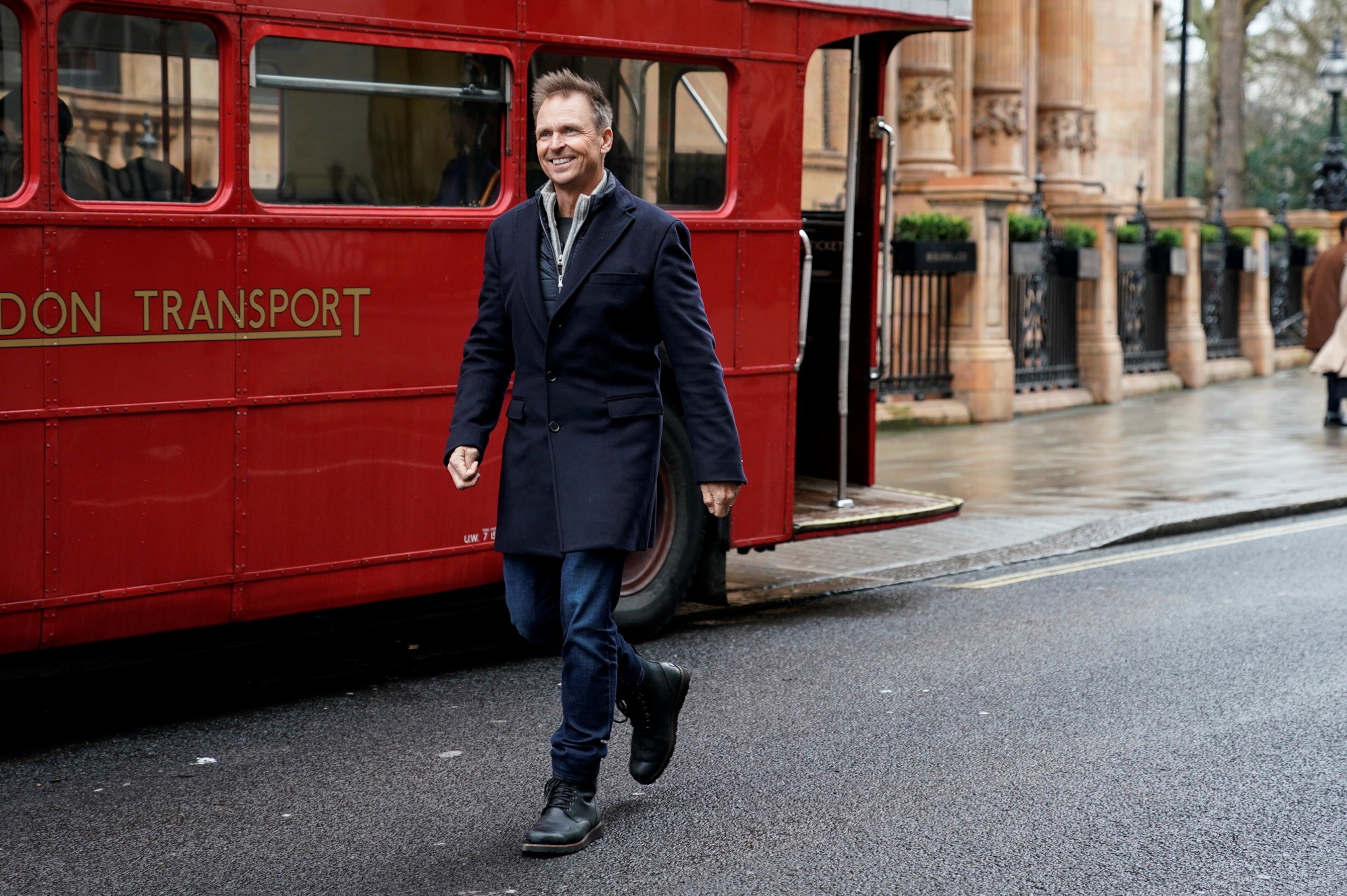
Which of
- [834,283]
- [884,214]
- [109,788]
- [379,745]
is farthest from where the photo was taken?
[834,283]

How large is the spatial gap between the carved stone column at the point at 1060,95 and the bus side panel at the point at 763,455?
683 inches

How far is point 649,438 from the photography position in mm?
4680

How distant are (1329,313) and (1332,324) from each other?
109 millimetres

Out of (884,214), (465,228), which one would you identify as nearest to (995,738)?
(465,228)

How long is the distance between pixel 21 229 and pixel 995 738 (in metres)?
3.51

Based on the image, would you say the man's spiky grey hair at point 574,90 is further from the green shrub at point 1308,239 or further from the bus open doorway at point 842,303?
the green shrub at point 1308,239

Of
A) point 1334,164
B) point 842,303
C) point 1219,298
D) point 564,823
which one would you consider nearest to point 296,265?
point 564,823

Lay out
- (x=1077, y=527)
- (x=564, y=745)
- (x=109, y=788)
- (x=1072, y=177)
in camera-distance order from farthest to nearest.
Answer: (x=1072, y=177) → (x=1077, y=527) → (x=109, y=788) → (x=564, y=745)

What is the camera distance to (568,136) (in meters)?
4.52

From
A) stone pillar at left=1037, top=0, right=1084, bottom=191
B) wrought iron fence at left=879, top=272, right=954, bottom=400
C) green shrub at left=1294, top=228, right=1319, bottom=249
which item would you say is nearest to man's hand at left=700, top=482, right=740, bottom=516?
wrought iron fence at left=879, top=272, right=954, bottom=400

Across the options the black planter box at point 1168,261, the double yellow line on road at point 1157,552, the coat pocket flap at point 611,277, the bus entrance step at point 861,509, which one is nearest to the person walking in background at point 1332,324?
the black planter box at point 1168,261

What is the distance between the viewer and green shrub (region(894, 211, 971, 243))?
1681 cm

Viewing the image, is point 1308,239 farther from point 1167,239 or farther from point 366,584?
point 366,584

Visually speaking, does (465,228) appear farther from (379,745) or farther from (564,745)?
(564,745)
